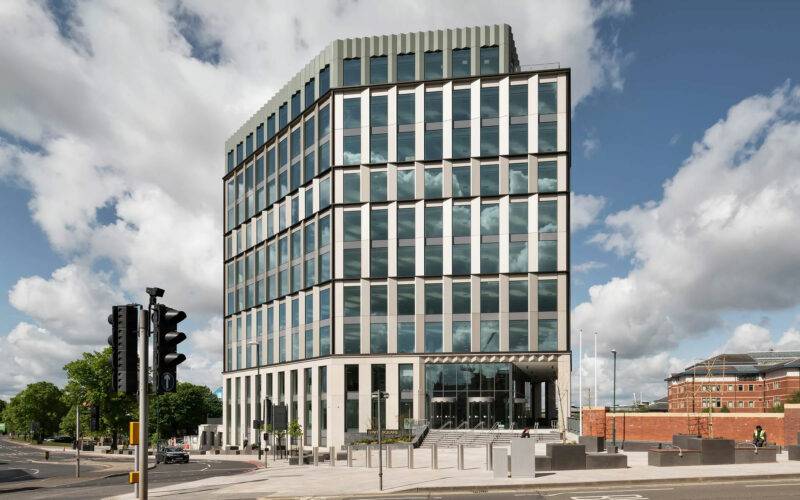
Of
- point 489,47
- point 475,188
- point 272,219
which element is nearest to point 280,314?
point 272,219

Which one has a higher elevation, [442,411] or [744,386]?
[442,411]

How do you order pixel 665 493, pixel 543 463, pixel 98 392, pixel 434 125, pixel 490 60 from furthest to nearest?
1. pixel 98 392
2. pixel 434 125
3. pixel 490 60
4. pixel 543 463
5. pixel 665 493

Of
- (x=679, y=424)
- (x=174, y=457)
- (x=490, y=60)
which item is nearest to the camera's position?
(x=679, y=424)

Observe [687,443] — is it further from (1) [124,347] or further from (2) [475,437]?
(2) [475,437]

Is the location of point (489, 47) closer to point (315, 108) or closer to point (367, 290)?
point (315, 108)

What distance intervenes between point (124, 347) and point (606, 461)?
2391 centimetres

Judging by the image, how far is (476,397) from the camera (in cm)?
6800

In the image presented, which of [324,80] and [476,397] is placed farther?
[324,80]

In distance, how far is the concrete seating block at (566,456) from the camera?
29859mm

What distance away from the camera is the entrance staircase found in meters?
57.4

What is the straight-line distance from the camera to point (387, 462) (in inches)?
1476

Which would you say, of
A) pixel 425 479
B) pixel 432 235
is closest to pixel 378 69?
pixel 432 235

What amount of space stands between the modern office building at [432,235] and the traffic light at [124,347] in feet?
181

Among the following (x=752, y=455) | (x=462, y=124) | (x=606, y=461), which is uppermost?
(x=462, y=124)
